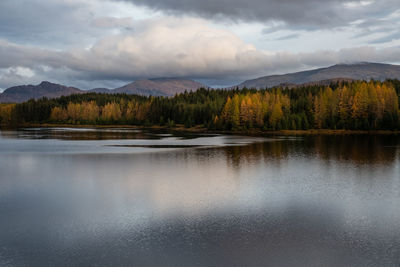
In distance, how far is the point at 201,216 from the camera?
2225 cm

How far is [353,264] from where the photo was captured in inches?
613

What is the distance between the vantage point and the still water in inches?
648

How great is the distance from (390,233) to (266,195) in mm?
10385

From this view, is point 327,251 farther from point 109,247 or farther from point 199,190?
point 199,190

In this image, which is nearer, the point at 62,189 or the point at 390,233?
the point at 390,233

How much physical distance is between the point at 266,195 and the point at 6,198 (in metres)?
20.3

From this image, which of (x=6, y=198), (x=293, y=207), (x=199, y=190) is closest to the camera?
(x=293, y=207)

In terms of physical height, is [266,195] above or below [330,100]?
below

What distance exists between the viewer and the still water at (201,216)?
648 inches

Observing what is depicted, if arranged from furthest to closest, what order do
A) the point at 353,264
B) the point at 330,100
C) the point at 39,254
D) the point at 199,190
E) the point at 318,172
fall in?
the point at 330,100 → the point at 318,172 → the point at 199,190 → the point at 39,254 → the point at 353,264

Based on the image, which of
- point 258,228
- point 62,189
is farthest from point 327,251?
point 62,189

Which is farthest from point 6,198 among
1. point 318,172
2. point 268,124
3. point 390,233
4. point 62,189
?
point 268,124

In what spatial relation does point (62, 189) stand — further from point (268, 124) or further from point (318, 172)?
point (268, 124)

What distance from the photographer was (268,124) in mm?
146500
